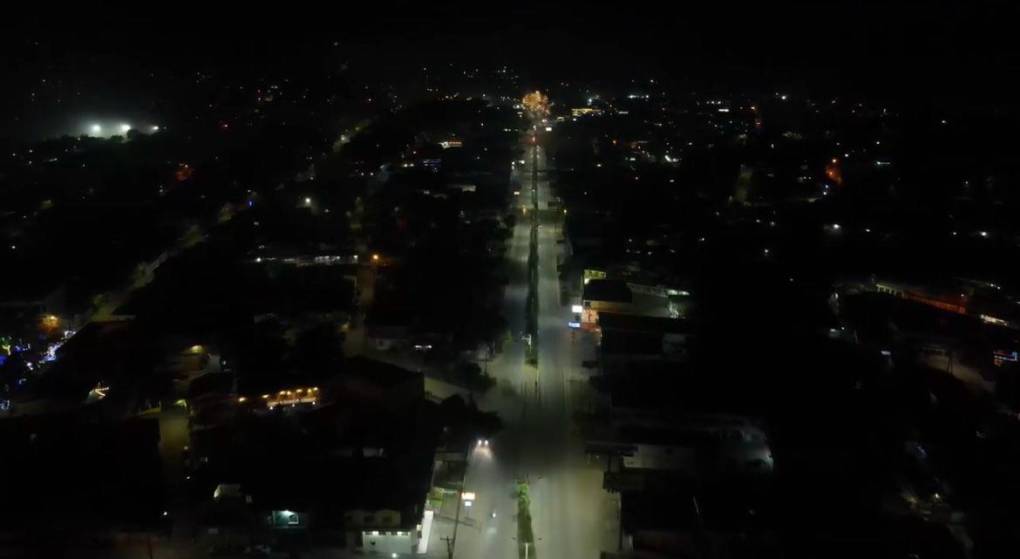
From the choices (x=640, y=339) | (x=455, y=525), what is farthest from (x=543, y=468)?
(x=640, y=339)

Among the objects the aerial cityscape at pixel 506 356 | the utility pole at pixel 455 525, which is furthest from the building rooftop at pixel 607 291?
the utility pole at pixel 455 525

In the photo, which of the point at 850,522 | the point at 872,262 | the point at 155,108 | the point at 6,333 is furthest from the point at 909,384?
the point at 155,108

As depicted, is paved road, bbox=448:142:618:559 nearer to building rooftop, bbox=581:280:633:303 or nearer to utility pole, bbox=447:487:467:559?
utility pole, bbox=447:487:467:559

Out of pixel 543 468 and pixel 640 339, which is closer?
pixel 543 468

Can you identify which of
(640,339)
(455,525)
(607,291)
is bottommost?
(455,525)

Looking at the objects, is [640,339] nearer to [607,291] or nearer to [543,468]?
[607,291]

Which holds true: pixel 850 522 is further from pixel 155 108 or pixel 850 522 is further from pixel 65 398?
pixel 155 108
